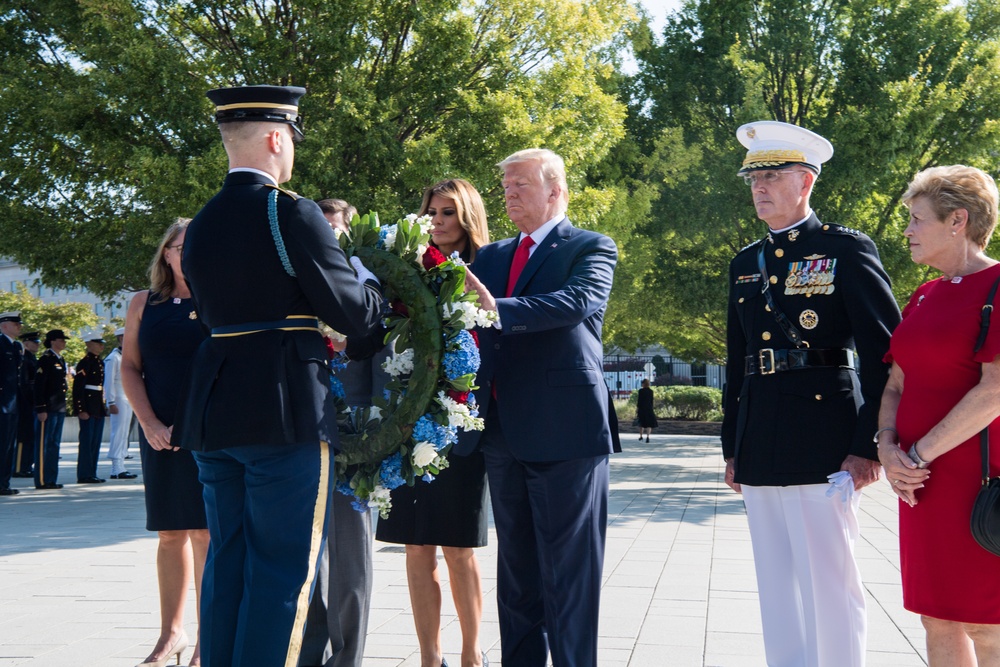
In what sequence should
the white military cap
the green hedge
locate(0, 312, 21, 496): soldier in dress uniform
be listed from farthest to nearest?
the green hedge → locate(0, 312, 21, 496): soldier in dress uniform → the white military cap

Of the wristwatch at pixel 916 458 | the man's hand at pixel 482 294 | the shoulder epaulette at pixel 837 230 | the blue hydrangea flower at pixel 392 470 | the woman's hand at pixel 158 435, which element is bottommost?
the blue hydrangea flower at pixel 392 470

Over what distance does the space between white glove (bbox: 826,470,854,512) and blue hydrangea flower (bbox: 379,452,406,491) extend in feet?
5.20

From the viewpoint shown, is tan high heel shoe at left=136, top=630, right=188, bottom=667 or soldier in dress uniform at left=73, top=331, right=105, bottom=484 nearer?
tan high heel shoe at left=136, top=630, right=188, bottom=667

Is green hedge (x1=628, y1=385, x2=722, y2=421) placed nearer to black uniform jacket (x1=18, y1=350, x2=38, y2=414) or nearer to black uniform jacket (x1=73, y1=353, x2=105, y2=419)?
black uniform jacket (x1=73, y1=353, x2=105, y2=419)

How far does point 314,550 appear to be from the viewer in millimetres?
3480

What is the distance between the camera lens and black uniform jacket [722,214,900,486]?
12.9 ft

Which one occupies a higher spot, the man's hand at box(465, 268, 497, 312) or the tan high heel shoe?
the man's hand at box(465, 268, 497, 312)

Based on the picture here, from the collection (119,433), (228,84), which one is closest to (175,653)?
(228,84)

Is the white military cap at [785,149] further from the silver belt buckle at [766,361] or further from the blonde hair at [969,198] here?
the silver belt buckle at [766,361]

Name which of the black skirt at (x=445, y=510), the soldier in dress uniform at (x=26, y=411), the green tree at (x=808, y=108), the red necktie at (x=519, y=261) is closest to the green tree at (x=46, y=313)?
the soldier in dress uniform at (x=26, y=411)

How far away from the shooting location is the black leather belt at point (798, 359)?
4.03 meters

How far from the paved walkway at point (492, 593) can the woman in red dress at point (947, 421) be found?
64.2 inches

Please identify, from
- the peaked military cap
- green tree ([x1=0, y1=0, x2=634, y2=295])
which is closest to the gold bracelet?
the peaked military cap

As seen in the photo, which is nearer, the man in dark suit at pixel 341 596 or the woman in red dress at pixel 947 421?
the woman in red dress at pixel 947 421
